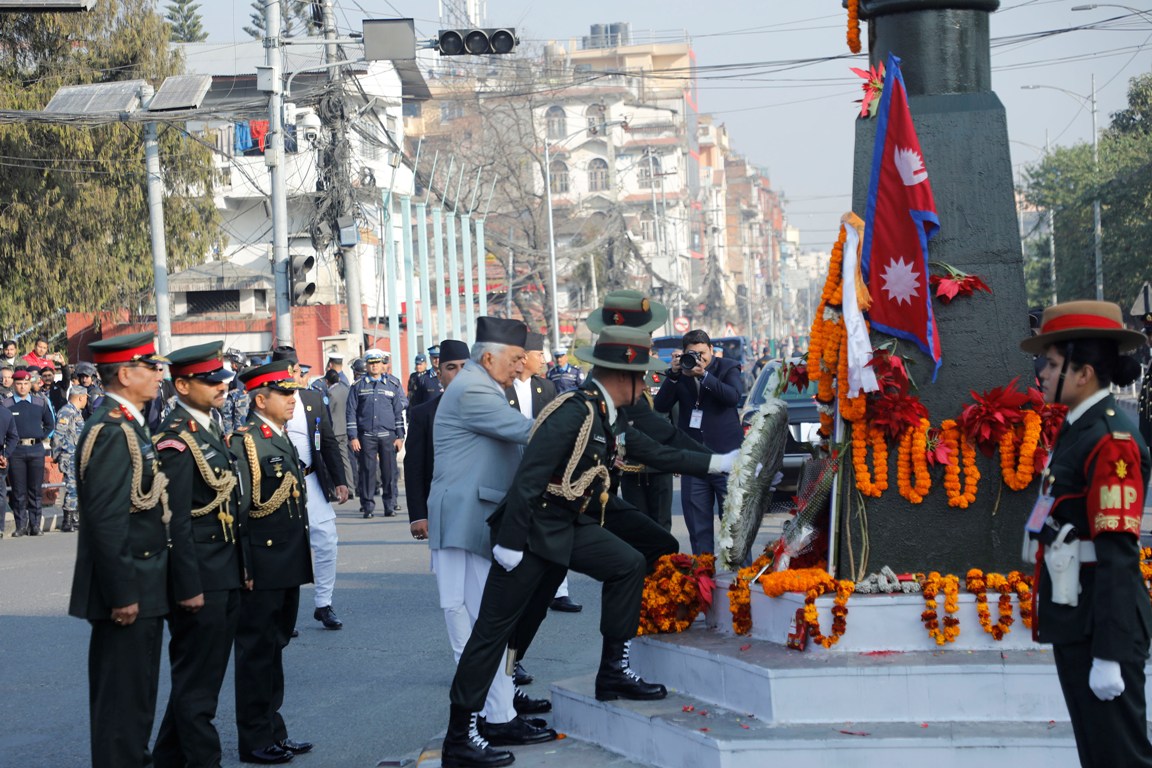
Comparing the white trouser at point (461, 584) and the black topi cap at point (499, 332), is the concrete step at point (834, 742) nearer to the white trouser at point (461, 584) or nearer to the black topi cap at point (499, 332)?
the white trouser at point (461, 584)

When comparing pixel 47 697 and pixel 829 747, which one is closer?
pixel 829 747

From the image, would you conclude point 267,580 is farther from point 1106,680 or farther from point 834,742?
point 1106,680

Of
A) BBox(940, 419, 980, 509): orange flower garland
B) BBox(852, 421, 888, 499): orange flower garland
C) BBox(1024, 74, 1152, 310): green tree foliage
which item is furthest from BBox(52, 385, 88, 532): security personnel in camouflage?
BBox(1024, 74, 1152, 310): green tree foliage

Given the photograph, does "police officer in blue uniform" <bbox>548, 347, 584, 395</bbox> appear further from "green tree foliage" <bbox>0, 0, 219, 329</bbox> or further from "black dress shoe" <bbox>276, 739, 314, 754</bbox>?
"black dress shoe" <bbox>276, 739, 314, 754</bbox>

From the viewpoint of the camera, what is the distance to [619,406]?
689cm

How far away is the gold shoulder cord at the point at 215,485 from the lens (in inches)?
253

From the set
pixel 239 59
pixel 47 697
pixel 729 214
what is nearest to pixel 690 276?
pixel 729 214

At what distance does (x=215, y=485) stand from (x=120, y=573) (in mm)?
833

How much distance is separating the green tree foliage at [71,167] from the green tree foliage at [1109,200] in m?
26.6

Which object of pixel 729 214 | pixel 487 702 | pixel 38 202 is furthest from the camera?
pixel 729 214

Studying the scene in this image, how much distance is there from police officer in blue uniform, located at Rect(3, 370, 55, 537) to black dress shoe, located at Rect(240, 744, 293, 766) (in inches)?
479

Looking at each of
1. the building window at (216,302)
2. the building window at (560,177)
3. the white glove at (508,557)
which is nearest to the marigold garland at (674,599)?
the white glove at (508,557)

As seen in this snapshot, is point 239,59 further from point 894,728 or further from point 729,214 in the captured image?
point 729,214

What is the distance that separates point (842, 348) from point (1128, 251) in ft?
129
